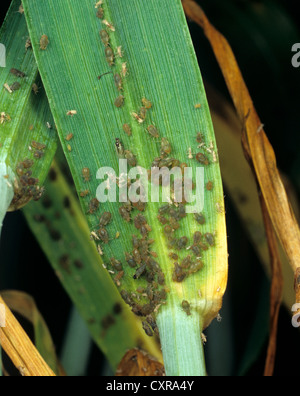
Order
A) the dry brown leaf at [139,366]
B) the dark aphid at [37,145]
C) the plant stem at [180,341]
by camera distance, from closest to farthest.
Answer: the plant stem at [180,341] < the dark aphid at [37,145] < the dry brown leaf at [139,366]

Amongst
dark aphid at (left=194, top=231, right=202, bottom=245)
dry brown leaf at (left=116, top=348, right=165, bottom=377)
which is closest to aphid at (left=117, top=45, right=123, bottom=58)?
dark aphid at (left=194, top=231, right=202, bottom=245)

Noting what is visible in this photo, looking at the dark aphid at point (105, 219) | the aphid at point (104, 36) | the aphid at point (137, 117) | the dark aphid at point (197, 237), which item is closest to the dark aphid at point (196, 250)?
the dark aphid at point (197, 237)

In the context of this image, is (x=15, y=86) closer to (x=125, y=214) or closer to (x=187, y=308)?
(x=125, y=214)

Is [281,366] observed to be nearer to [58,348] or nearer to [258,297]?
[258,297]

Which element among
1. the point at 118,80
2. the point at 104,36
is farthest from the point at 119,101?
the point at 104,36

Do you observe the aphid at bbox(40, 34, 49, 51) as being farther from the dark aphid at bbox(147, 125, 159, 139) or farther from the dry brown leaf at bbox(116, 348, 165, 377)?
the dry brown leaf at bbox(116, 348, 165, 377)

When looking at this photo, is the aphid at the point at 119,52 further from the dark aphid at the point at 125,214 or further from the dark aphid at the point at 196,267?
the dark aphid at the point at 196,267
